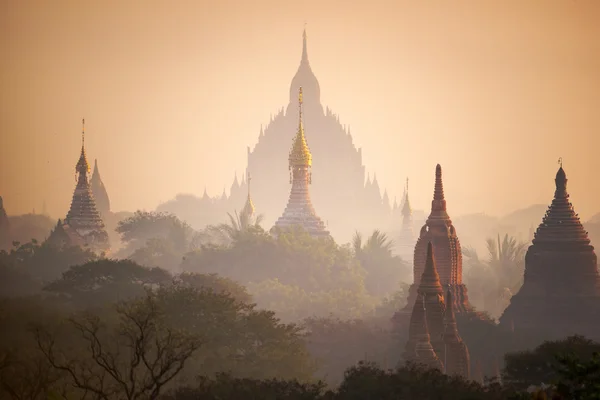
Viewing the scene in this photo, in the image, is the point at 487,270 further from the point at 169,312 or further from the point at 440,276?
the point at 169,312

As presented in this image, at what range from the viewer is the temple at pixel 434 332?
7094 centimetres

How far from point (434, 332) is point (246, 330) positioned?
36.5 ft

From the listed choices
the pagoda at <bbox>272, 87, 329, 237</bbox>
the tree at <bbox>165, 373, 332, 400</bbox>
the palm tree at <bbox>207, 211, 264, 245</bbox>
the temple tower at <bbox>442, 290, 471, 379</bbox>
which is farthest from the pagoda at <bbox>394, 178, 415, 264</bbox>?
the tree at <bbox>165, 373, 332, 400</bbox>

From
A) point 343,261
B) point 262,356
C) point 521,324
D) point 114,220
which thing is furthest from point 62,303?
point 114,220

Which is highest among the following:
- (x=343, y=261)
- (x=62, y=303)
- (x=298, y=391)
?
(x=343, y=261)

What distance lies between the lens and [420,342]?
71688 millimetres

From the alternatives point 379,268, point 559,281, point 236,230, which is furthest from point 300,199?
point 559,281

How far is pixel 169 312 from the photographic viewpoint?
2665 inches

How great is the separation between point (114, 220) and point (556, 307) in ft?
334

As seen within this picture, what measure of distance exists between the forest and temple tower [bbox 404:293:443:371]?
89cm

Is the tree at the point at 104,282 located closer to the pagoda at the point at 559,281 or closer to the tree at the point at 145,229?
the pagoda at the point at 559,281

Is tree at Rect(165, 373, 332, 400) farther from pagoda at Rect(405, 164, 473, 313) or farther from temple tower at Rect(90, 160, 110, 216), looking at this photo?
temple tower at Rect(90, 160, 110, 216)

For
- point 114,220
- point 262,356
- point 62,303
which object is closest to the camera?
point 262,356

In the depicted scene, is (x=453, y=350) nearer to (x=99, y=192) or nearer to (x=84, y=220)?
(x=84, y=220)
